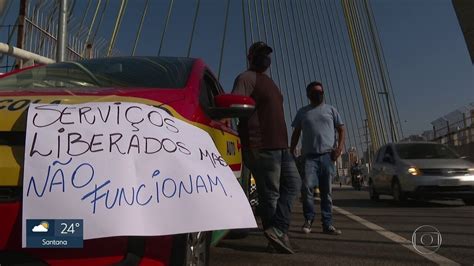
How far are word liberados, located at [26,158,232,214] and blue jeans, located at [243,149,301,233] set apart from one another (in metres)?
2.02

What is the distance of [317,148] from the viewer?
597 cm

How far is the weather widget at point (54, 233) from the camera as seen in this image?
80.7 inches

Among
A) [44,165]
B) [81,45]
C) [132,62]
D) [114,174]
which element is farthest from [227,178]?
[81,45]

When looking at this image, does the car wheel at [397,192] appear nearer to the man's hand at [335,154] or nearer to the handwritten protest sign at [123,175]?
the man's hand at [335,154]

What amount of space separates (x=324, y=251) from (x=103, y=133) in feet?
9.13

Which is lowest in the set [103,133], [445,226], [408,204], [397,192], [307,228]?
[445,226]

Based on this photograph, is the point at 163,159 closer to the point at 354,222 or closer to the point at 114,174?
the point at 114,174

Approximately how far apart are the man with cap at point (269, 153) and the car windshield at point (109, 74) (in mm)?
817

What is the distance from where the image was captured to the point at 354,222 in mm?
6914

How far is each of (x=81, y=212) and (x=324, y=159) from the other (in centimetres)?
420

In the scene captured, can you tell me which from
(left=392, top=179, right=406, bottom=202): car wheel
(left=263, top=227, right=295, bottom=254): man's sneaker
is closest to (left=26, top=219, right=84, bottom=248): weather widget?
(left=263, top=227, right=295, bottom=254): man's sneaker

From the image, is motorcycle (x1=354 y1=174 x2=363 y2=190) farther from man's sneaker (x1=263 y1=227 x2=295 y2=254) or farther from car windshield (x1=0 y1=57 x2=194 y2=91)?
car windshield (x1=0 y1=57 x2=194 y2=91)

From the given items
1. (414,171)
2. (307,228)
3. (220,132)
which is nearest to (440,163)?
(414,171)

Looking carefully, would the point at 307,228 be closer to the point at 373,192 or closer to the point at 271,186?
the point at 271,186
